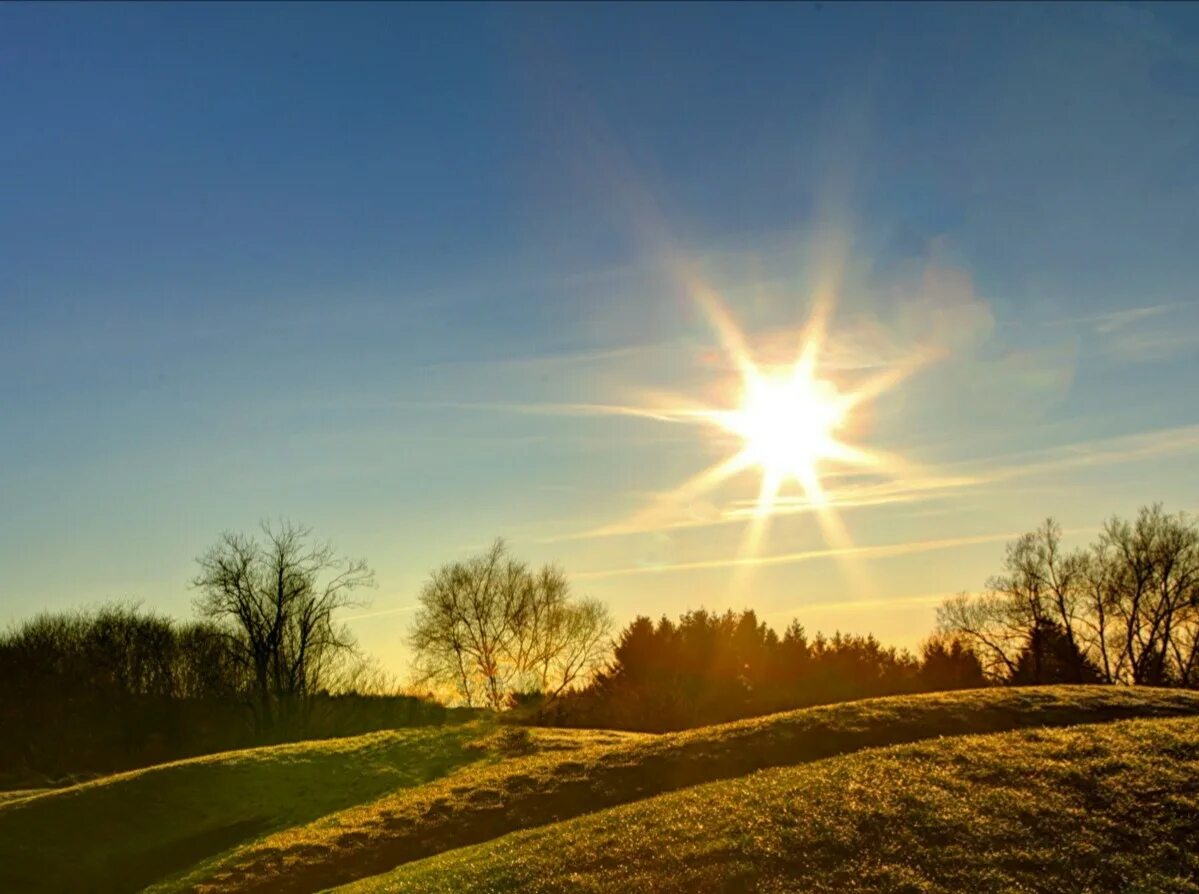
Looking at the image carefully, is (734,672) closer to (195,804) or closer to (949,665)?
(949,665)

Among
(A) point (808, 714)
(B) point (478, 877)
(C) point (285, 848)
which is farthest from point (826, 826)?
(C) point (285, 848)

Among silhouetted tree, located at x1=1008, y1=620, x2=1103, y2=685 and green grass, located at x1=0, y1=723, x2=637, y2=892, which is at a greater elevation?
silhouetted tree, located at x1=1008, y1=620, x2=1103, y2=685

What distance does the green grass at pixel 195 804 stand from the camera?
36.0m

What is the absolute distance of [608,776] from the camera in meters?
35.3

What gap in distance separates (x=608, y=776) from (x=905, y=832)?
15.4 metres

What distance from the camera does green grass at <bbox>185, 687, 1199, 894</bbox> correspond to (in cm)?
3098

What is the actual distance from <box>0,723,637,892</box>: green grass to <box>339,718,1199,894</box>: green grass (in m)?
14.7

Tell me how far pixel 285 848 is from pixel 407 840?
4324 millimetres

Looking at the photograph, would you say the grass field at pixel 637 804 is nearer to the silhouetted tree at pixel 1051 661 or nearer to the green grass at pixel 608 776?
the green grass at pixel 608 776

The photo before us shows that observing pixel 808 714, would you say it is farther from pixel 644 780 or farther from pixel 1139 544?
pixel 1139 544

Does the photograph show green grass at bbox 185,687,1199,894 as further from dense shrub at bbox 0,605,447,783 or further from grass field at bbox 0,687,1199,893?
dense shrub at bbox 0,605,447,783

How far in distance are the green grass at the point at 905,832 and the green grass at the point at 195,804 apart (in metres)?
14.7

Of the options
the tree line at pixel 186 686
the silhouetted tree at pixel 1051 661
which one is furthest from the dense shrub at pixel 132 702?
the silhouetted tree at pixel 1051 661

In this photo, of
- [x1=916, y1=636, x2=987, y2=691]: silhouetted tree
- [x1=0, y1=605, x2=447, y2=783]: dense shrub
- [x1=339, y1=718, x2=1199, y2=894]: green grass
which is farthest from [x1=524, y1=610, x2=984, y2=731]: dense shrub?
[x1=339, y1=718, x2=1199, y2=894]: green grass
